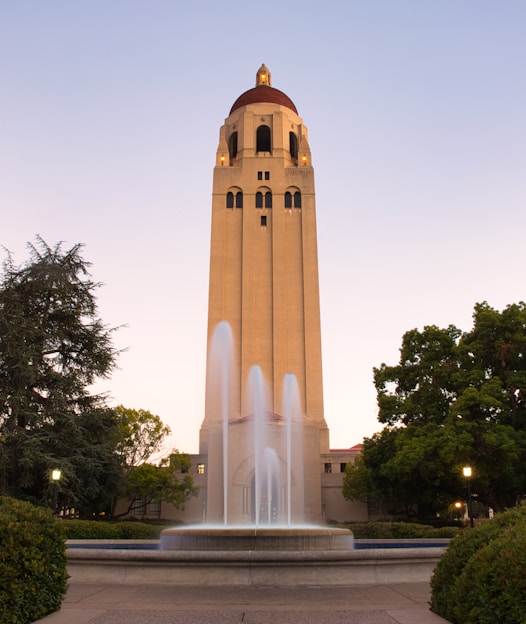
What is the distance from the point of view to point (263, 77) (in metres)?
66.2

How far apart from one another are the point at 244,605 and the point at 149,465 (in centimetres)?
3346

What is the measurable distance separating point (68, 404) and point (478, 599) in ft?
83.7

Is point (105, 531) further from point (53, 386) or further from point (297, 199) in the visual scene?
point (297, 199)

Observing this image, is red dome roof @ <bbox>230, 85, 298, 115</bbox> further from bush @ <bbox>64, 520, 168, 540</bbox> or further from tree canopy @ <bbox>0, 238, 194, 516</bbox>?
bush @ <bbox>64, 520, 168, 540</bbox>

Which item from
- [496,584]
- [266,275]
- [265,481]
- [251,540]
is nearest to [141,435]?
[265,481]

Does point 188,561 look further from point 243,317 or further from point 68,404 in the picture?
point 243,317

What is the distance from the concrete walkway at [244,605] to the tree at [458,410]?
18.4 metres

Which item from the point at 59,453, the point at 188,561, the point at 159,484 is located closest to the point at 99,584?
the point at 188,561

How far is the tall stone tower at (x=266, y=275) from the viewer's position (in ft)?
154

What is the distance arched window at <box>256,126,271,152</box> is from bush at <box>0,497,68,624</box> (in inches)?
2167

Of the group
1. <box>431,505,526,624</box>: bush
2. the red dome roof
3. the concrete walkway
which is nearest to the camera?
<box>431,505,526,624</box>: bush

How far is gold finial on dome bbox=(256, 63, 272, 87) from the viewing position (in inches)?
2598

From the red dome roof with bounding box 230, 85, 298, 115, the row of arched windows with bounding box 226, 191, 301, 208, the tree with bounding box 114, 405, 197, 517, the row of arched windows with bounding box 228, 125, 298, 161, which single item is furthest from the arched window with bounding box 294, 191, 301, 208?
the tree with bounding box 114, 405, 197, 517

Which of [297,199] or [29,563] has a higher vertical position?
[297,199]
